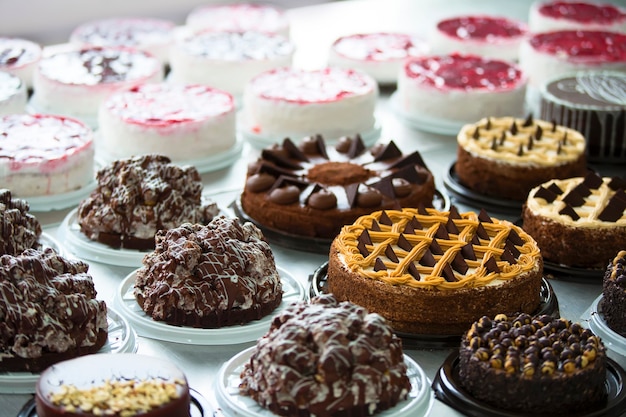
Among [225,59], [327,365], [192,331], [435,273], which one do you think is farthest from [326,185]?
[225,59]

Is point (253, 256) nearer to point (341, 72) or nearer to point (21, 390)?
point (21, 390)

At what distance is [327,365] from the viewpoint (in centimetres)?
294

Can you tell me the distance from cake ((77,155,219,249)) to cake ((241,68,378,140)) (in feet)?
3.99

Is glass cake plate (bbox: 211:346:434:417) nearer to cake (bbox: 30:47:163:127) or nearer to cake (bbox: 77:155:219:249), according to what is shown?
cake (bbox: 77:155:219:249)

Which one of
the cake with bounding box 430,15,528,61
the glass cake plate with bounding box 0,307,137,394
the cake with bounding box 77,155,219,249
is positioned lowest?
the cake with bounding box 430,15,528,61

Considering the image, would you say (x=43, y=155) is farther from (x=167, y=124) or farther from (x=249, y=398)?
(x=249, y=398)

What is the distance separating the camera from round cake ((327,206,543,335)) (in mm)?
3582

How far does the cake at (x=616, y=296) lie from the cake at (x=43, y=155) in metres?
2.40

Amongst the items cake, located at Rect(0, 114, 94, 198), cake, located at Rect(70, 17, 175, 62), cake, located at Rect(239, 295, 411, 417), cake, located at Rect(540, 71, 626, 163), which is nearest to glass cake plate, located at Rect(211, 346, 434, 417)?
cake, located at Rect(239, 295, 411, 417)

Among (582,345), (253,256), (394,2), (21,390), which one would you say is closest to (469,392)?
(582,345)

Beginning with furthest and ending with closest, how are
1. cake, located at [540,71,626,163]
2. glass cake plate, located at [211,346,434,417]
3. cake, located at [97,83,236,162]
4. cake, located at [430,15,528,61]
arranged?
cake, located at [430,15,528,61], cake, located at [540,71,626,163], cake, located at [97,83,236,162], glass cake plate, located at [211,346,434,417]

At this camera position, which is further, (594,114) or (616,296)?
(594,114)

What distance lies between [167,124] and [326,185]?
976mm

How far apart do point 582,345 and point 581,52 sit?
137 inches
